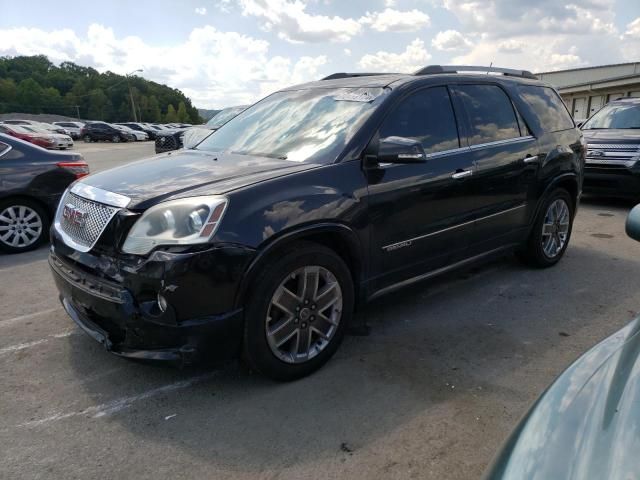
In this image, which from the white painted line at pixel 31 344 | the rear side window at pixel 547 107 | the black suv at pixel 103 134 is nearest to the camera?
the white painted line at pixel 31 344

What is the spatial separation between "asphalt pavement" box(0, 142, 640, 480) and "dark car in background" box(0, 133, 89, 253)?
200cm

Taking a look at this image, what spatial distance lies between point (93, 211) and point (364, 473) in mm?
2132

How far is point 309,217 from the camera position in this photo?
9.86ft

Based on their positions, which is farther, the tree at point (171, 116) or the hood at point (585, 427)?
the tree at point (171, 116)

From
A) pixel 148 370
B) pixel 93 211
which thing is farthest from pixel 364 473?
pixel 93 211

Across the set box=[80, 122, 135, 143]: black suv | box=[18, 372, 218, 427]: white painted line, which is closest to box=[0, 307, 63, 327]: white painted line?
box=[18, 372, 218, 427]: white painted line

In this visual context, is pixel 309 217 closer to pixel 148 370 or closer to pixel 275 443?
pixel 275 443

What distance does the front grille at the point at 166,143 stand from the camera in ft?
57.7

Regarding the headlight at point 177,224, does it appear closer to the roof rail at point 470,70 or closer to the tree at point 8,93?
the roof rail at point 470,70

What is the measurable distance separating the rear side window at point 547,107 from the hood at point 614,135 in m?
3.78

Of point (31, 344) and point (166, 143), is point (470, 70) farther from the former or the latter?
point (166, 143)

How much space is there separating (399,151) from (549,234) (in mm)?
2750

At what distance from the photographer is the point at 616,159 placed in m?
8.25

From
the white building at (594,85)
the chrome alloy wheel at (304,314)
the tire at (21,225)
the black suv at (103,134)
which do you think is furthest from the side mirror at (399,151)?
the black suv at (103,134)
